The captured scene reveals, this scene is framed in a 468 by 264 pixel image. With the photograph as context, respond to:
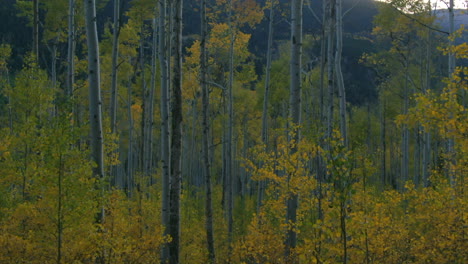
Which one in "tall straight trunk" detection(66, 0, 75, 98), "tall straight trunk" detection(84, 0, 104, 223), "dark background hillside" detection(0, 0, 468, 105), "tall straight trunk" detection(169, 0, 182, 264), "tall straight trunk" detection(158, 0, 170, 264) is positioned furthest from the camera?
"dark background hillside" detection(0, 0, 468, 105)

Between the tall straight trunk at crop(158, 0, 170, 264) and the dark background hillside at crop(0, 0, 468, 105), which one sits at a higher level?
the dark background hillside at crop(0, 0, 468, 105)

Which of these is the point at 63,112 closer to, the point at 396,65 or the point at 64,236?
the point at 64,236

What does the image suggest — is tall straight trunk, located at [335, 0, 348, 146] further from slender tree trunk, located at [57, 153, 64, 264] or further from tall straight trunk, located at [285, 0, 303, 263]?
slender tree trunk, located at [57, 153, 64, 264]

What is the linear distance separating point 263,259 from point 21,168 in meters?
6.72

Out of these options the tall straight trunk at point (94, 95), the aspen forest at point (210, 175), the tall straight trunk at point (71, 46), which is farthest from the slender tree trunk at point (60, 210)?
the tall straight trunk at point (71, 46)

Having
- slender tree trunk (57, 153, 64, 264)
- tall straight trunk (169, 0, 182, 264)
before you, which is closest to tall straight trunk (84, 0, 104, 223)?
slender tree trunk (57, 153, 64, 264)

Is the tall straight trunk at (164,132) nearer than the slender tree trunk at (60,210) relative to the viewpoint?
No

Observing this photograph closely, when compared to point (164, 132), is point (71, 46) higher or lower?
higher

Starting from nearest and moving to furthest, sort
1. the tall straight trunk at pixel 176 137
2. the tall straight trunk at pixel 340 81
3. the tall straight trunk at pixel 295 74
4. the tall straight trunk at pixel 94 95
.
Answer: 1. the tall straight trunk at pixel 94 95
2. the tall straight trunk at pixel 176 137
3. the tall straight trunk at pixel 295 74
4. the tall straight trunk at pixel 340 81

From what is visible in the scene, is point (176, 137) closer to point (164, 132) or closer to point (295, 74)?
point (164, 132)

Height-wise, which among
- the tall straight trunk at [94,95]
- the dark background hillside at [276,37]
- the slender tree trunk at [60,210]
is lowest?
the slender tree trunk at [60,210]

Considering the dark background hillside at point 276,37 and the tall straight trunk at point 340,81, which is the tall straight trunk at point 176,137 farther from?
the dark background hillside at point 276,37

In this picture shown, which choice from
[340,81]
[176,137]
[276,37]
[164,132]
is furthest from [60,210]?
[276,37]

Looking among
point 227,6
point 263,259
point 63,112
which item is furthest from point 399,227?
point 227,6
